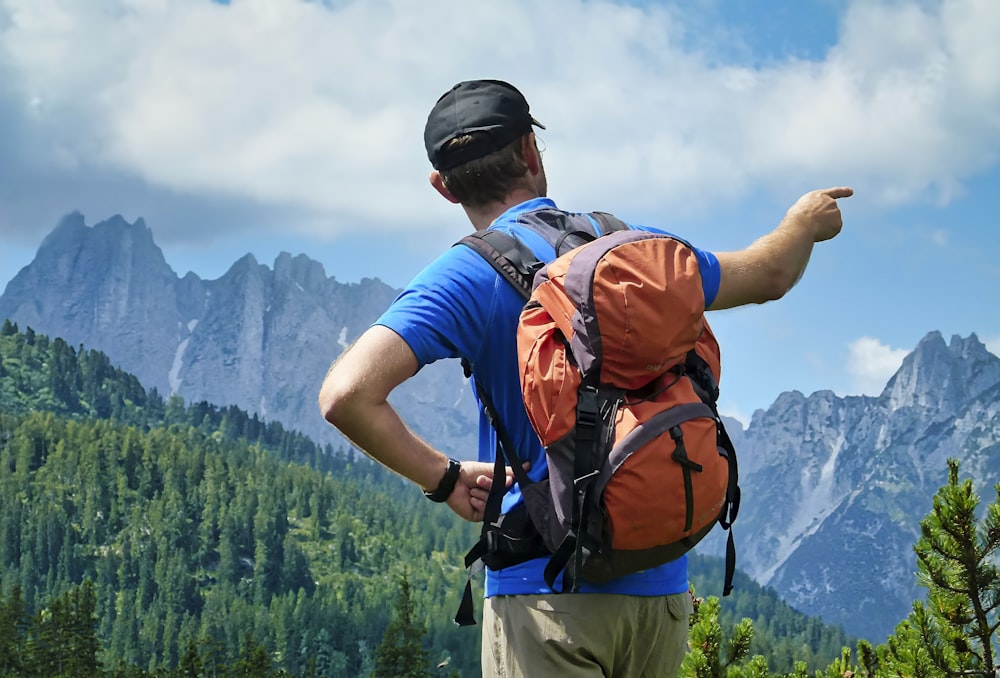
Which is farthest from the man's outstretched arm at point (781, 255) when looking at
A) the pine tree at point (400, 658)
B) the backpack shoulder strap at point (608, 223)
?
the pine tree at point (400, 658)

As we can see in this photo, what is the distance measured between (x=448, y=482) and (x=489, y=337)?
406mm

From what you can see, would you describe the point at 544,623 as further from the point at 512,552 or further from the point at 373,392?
the point at 373,392

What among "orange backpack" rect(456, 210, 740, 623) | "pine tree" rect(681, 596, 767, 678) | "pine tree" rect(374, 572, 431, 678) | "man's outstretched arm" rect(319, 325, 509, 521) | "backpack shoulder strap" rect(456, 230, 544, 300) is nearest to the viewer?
"orange backpack" rect(456, 210, 740, 623)

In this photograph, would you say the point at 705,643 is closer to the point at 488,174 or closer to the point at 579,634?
the point at 579,634

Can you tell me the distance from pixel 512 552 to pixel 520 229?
34.9 inches

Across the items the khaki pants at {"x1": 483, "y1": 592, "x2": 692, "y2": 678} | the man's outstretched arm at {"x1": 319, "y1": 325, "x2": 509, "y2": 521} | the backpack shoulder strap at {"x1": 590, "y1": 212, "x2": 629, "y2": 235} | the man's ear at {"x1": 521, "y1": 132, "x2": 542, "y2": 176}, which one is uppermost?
the man's ear at {"x1": 521, "y1": 132, "x2": 542, "y2": 176}

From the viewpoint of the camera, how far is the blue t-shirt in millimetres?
2965

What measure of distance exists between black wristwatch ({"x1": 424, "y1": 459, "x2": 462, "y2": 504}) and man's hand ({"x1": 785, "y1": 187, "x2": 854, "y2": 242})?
55.5 inches

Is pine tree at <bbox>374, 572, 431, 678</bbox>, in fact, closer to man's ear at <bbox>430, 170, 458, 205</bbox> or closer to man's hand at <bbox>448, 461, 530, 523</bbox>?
man's ear at <bbox>430, 170, 458, 205</bbox>

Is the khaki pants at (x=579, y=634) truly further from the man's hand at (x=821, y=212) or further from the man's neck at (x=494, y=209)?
the man's hand at (x=821, y=212)

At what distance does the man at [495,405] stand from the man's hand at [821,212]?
1.39 ft

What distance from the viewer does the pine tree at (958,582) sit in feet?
27.6

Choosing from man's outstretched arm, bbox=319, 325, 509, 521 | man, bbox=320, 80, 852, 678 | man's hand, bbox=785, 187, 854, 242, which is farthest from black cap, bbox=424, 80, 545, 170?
man's hand, bbox=785, 187, 854, 242

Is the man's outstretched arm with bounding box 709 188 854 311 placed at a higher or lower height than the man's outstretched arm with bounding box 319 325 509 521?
higher
